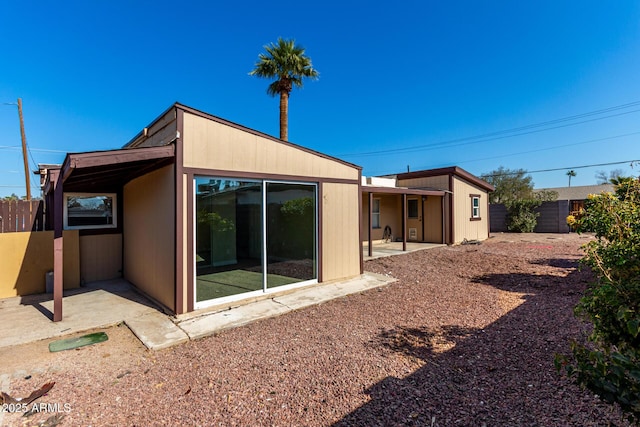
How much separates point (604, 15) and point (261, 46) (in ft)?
38.8

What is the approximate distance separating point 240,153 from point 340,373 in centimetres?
360

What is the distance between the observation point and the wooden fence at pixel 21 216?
20.1 feet

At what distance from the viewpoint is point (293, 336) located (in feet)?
12.3

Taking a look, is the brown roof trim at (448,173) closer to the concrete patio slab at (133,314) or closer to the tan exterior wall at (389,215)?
the tan exterior wall at (389,215)

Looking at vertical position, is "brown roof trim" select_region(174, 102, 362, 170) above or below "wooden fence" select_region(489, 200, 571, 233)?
above

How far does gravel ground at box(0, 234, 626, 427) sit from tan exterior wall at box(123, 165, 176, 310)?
40.8 inches

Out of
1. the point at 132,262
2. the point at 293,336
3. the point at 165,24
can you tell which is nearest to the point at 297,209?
the point at 293,336

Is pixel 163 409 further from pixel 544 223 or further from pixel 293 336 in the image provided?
pixel 544 223

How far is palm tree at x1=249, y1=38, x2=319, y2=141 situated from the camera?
43.3ft

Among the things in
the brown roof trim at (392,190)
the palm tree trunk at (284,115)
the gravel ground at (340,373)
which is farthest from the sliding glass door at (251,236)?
the palm tree trunk at (284,115)

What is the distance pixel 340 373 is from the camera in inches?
112

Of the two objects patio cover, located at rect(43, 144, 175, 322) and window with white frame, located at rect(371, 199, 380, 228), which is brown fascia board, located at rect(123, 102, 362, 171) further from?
window with white frame, located at rect(371, 199, 380, 228)

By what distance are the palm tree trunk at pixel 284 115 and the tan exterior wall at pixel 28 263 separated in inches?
352

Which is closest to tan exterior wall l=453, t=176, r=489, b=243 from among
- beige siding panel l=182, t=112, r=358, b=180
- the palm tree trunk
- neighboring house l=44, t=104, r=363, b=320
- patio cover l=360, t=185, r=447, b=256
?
patio cover l=360, t=185, r=447, b=256
